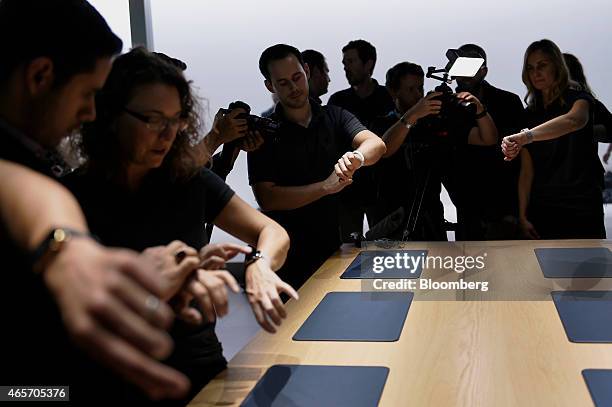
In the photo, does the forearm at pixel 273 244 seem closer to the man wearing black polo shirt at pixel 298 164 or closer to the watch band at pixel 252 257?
the watch band at pixel 252 257

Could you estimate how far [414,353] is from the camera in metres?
1.41

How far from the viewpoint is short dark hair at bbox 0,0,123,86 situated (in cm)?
64

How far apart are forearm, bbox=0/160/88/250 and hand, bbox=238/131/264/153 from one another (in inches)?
73.1

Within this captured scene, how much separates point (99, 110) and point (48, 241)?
33.7 inches

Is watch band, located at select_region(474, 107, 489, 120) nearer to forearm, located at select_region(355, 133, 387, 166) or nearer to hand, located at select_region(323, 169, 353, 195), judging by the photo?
forearm, located at select_region(355, 133, 387, 166)

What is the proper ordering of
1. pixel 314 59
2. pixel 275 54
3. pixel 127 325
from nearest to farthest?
1. pixel 127 325
2. pixel 275 54
3. pixel 314 59

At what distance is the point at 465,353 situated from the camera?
141cm

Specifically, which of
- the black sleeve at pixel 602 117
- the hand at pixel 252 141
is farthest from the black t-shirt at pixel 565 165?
the hand at pixel 252 141

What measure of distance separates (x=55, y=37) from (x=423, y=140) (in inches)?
96.6

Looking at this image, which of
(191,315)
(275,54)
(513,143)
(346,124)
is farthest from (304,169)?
(191,315)

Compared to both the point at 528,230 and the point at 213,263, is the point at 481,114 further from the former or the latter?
the point at 213,263

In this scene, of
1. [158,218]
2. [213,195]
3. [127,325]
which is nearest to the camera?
[127,325]

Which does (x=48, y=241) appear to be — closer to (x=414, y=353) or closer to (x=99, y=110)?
(x=99, y=110)

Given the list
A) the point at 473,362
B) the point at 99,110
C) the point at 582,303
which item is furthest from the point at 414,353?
the point at 99,110
